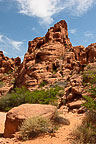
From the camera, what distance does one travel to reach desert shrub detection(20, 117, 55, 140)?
4820mm

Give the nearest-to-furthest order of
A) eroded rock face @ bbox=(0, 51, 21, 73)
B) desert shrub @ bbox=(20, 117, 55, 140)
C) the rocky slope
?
1. desert shrub @ bbox=(20, 117, 55, 140)
2. the rocky slope
3. eroded rock face @ bbox=(0, 51, 21, 73)

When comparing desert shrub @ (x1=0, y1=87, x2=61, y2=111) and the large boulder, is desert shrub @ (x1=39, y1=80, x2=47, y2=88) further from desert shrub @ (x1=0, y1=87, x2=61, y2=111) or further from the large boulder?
the large boulder

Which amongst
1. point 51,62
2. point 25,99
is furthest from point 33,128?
point 51,62

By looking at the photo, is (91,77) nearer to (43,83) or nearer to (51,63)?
(43,83)

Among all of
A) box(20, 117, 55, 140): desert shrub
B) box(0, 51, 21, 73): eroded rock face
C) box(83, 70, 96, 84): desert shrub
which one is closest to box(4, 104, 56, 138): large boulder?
box(20, 117, 55, 140): desert shrub

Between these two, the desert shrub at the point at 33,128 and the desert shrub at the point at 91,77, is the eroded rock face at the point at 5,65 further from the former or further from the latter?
the desert shrub at the point at 33,128

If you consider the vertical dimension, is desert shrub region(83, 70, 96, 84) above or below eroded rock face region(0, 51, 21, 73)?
below

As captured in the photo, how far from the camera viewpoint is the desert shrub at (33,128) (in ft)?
15.8

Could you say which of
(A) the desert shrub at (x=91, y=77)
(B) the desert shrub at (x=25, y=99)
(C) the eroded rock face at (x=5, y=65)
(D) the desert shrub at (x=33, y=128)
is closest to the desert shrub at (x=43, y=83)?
(B) the desert shrub at (x=25, y=99)

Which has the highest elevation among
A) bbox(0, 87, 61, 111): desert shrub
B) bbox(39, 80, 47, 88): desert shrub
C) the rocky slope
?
the rocky slope

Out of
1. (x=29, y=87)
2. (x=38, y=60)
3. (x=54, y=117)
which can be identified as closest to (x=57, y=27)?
(x=38, y=60)

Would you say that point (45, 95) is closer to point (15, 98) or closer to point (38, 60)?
point (15, 98)

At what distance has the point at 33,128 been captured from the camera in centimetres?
487

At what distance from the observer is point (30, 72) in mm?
26703
